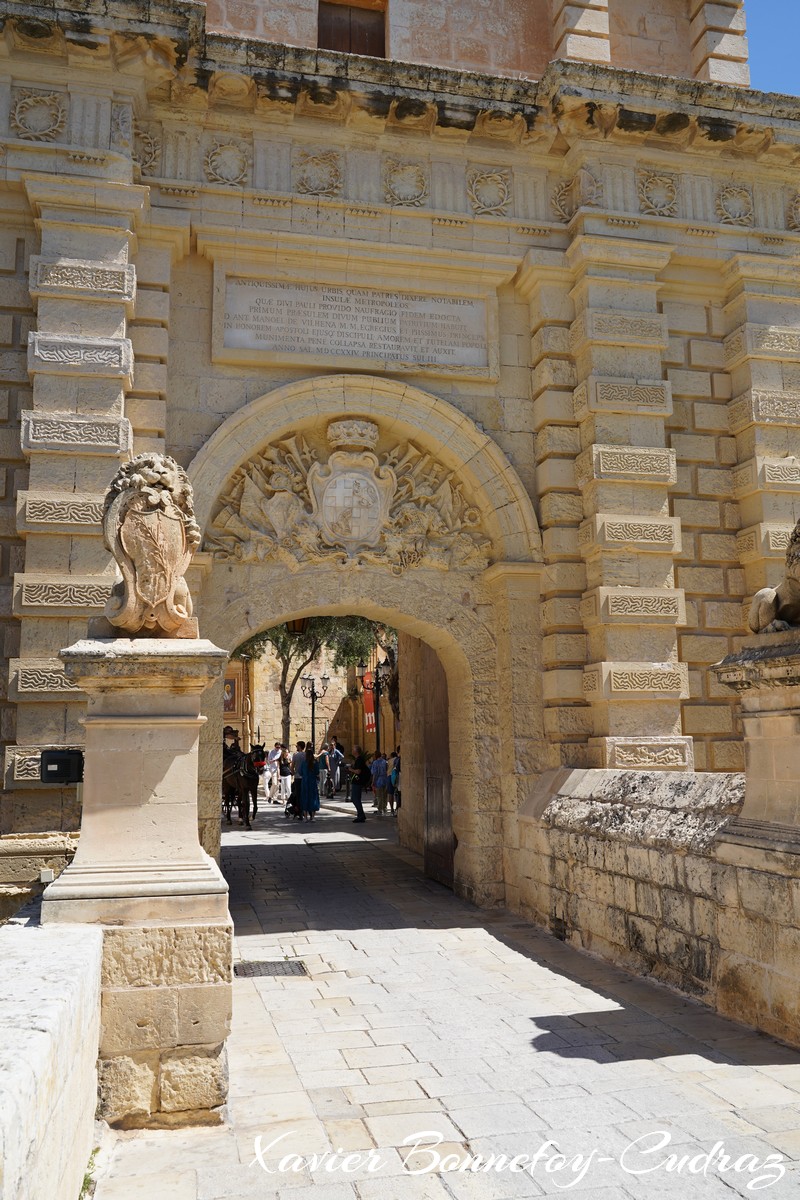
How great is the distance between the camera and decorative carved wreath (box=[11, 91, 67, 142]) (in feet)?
27.3

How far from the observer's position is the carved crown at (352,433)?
29.8 feet

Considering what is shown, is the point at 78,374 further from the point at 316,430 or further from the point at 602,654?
the point at 602,654

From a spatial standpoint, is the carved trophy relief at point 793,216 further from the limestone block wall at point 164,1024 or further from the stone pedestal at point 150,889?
the limestone block wall at point 164,1024

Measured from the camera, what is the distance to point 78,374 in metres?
8.00

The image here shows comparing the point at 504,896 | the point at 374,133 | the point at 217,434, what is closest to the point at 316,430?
the point at 217,434

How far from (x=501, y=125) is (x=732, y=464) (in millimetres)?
4171

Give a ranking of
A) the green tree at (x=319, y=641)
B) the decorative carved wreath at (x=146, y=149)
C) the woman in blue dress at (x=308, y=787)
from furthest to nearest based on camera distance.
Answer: the green tree at (x=319, y=641), the woman in blue dress at (x=308, y=787), the decorative carved wreath at (x=146, y=149)

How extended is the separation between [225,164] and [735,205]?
5354 millimetres

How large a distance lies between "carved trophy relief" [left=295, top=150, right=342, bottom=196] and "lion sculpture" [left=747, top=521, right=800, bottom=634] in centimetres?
610

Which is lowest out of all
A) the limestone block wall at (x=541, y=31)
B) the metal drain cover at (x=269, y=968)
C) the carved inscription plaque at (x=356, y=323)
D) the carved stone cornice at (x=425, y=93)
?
the metal drain cover at (x=269, y=968)

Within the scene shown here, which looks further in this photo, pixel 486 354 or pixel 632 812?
pixel 486 354

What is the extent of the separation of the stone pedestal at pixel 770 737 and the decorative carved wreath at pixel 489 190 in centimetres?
604

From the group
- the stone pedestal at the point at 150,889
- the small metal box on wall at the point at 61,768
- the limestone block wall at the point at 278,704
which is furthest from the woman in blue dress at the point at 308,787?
the limestone block wall at the point at 278,704

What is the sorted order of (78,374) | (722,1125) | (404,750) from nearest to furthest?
1. (722,1125)
2. (78,374)
3. (404,750)
